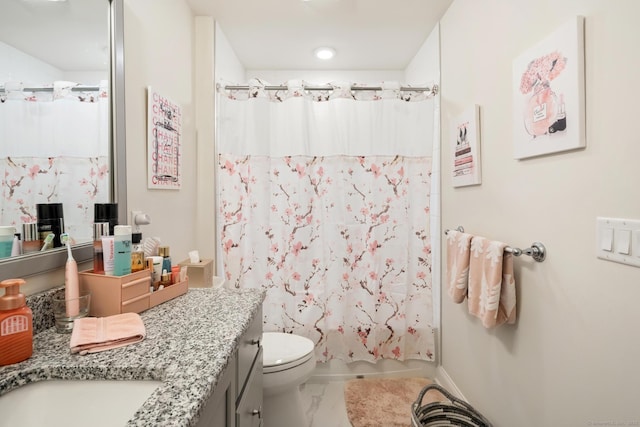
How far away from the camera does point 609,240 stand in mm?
818

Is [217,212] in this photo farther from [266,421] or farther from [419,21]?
[419,21]

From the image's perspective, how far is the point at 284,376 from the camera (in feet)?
4.58

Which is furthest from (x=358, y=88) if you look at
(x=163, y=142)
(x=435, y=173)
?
(x=163, y=142)

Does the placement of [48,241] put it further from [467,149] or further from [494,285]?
[467,149]

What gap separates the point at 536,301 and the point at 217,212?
5.70 ft

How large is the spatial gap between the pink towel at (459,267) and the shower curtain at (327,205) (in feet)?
1.31

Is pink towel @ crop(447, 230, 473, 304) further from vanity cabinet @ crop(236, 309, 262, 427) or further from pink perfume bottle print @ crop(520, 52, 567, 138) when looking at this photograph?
vanity cabinet @ crop(236, 309, 262, 427)

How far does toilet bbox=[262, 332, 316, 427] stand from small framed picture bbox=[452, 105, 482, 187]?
1.23 m

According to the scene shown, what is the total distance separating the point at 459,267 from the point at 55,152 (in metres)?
1.64

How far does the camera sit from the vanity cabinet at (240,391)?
2.12 feet

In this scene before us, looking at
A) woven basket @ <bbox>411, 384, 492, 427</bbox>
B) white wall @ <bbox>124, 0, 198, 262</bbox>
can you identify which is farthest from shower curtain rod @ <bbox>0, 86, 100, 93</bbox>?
woven basket @ <bbox>411, 384, 492, 427</bbox>

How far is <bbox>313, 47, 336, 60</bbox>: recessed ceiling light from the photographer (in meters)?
2.28

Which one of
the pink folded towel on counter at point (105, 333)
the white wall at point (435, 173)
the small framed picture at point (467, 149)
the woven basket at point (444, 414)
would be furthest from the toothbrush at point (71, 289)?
the white wall at point (435, 173)

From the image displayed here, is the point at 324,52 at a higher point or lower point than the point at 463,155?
higher
